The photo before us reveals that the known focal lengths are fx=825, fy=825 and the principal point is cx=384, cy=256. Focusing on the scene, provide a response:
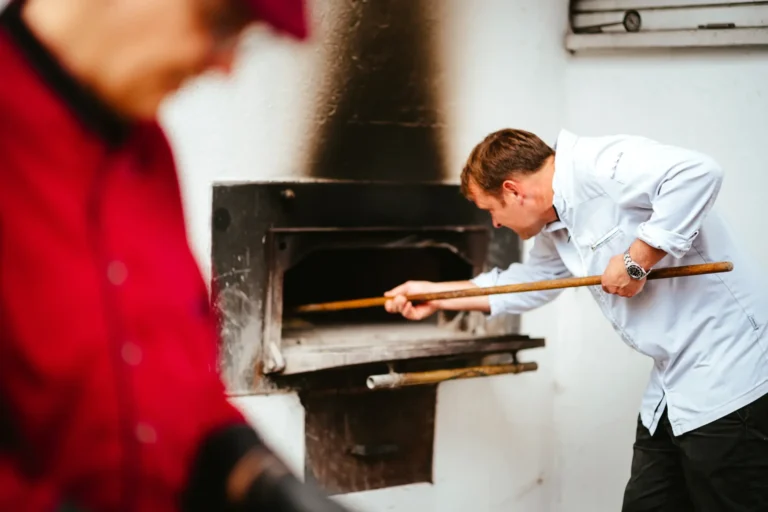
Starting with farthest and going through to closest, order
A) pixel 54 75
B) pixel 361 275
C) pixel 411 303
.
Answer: pixel 361 275 < pixel 411 303 < pixel 54 75

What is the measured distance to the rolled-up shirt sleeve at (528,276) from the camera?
6.35 ft

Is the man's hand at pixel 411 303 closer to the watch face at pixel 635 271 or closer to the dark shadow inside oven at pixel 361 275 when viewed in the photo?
the dark shadow inside oven at pixel 361 275

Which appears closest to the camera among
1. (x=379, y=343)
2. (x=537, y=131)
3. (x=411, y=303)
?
(x=411, y=303)

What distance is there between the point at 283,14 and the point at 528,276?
109 centimetres

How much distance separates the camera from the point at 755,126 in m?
1.97

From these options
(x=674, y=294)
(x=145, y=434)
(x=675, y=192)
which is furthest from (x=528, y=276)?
(x=145, y=434)

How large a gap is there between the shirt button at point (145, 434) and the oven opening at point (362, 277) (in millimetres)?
1256

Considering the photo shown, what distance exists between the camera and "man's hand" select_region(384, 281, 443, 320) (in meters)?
1.87

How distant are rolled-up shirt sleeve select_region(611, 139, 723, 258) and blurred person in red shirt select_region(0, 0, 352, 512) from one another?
881mm

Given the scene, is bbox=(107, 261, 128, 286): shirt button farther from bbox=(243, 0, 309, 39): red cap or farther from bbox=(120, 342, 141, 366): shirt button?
bbox=(243, 0, 309, 39): red cap

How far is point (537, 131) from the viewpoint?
7.36ft

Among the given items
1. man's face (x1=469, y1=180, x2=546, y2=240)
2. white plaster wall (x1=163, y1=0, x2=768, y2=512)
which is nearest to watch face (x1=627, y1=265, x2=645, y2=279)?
man's face (x1=469, y1=180, x2=546, y2=240)

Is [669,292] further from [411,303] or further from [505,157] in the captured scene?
[411,303]

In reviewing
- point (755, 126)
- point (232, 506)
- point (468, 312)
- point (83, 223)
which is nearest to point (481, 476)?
point (468, 312)
